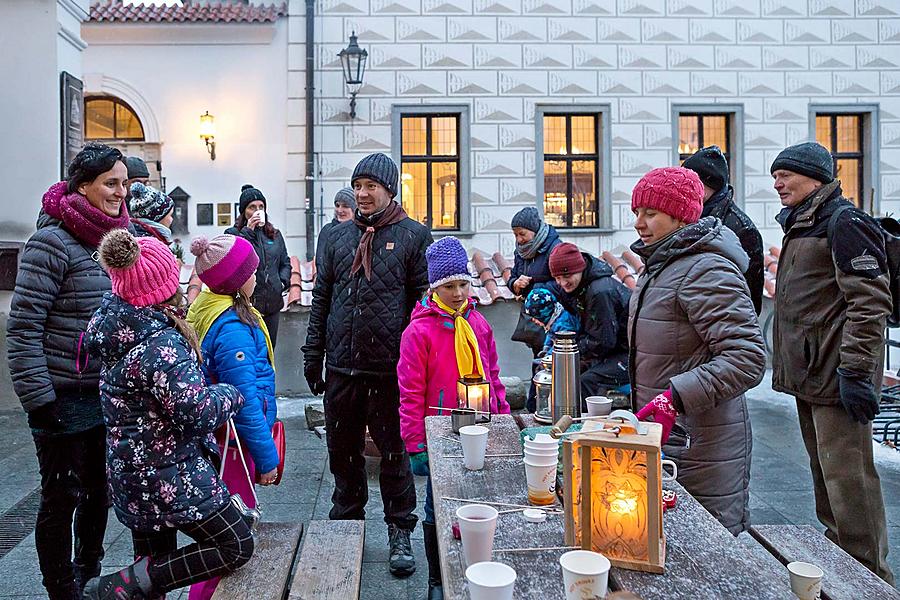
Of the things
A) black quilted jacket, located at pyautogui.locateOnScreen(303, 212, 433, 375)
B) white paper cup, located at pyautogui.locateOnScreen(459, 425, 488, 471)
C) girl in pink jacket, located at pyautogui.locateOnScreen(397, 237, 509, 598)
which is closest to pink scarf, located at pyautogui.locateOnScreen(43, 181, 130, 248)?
black quilted jacket, located at pyautogui.locateOnScreen(303, 212, 433, 375)

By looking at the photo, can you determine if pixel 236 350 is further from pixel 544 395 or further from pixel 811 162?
pixel 811 162

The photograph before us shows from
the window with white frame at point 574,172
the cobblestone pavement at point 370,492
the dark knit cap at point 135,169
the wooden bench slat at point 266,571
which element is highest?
the window with white frame at point 574,172

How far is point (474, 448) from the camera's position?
8.32 feet

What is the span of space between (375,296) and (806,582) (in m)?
2.48

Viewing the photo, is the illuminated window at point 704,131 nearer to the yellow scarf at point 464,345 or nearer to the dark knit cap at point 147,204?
the dark knit cap at point 147,204

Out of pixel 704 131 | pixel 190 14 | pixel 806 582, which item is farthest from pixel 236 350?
pixel 704 131

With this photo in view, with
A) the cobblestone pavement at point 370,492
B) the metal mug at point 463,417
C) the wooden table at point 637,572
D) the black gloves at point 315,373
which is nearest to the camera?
the wooden table at point 637,572

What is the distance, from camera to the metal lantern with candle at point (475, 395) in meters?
3.03

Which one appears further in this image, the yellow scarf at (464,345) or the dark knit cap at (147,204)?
the dark knit cap at (147,204)

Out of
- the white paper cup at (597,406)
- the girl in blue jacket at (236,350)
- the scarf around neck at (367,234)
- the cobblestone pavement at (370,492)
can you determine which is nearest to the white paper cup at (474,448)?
the white paper cup at (597,406)

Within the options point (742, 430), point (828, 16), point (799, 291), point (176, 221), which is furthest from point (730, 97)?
point (742, 430)

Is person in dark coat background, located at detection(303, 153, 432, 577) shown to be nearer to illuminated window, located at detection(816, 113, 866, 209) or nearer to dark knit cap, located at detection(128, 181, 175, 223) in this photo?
dark knit cap, located at detection(128, 181, 175, 223)

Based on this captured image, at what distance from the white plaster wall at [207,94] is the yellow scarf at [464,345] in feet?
30.3

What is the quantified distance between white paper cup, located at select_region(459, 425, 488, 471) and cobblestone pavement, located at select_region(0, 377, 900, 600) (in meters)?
1.29
